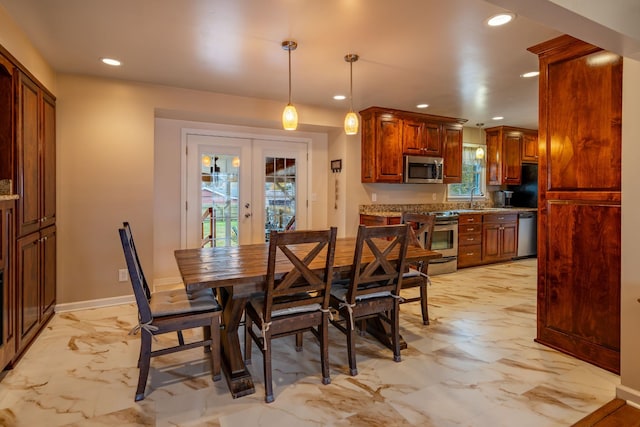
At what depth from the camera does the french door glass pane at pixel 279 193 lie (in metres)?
5.05

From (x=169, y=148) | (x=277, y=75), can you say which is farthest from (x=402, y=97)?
(x=169, y=148)

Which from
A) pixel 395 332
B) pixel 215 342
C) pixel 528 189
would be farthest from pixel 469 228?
pixel 215 342

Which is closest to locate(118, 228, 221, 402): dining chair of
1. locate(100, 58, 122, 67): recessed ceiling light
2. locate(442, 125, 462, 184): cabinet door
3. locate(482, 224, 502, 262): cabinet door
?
locate(100, 58, 122, 67): recessed ceiling light

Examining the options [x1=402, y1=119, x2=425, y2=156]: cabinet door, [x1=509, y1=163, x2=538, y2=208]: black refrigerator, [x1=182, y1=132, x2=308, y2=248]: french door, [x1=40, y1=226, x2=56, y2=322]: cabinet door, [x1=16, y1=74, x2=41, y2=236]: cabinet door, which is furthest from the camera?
[x1=509, y1=163, x2=538, y2=208]: black refrigerator

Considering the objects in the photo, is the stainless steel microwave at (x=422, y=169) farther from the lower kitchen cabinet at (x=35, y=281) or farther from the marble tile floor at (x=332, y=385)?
the lower kitchen cabinet at (x=35, y=281)

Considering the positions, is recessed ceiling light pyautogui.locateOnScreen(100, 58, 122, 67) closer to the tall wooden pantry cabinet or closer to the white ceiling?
the white ceiling

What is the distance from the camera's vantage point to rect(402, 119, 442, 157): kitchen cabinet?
500cm

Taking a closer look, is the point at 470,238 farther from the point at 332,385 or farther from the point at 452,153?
the point at 332,385

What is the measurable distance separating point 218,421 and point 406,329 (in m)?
1.75

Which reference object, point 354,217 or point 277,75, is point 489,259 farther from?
point 277,75

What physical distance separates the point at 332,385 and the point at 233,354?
25.6 inches

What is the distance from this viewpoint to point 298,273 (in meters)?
2.02

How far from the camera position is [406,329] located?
2.98 meters

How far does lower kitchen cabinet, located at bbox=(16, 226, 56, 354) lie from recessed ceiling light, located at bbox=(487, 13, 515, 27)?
3.59 m
